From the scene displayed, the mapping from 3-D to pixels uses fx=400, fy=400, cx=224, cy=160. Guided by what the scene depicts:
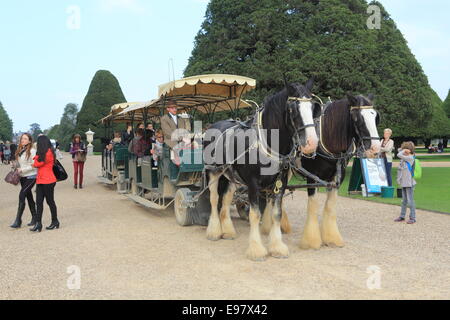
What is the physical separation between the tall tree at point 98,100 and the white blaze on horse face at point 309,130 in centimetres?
4645

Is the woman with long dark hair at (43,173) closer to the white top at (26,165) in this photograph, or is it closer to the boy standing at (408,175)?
the white top at (26,165)

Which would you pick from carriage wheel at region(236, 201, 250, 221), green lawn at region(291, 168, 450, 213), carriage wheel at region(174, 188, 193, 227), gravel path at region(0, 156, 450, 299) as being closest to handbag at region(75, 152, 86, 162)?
gravel path at region(0, 156, 450, 299)

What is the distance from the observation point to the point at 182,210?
7.84 meters

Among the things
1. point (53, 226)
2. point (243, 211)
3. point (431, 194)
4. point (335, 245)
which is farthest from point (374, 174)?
point (53, 226)

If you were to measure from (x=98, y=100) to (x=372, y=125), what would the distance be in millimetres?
49308

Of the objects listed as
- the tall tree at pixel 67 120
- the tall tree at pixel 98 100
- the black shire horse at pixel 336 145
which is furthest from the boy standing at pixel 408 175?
the tall tree at pixel 67 120

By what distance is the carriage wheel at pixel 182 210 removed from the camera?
25.2 feet

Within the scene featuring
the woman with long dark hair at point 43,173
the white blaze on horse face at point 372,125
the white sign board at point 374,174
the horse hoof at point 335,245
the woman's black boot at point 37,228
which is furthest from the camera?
the white sign board at point 374,174

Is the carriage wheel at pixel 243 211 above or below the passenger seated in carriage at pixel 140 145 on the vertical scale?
below

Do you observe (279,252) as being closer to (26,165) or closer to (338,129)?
(338,129)

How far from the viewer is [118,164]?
12656mm

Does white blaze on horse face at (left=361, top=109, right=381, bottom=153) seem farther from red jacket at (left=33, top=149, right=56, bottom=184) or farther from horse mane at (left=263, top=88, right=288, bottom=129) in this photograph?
red jacket at (left=33, top=149, right=56, bottom=184)
